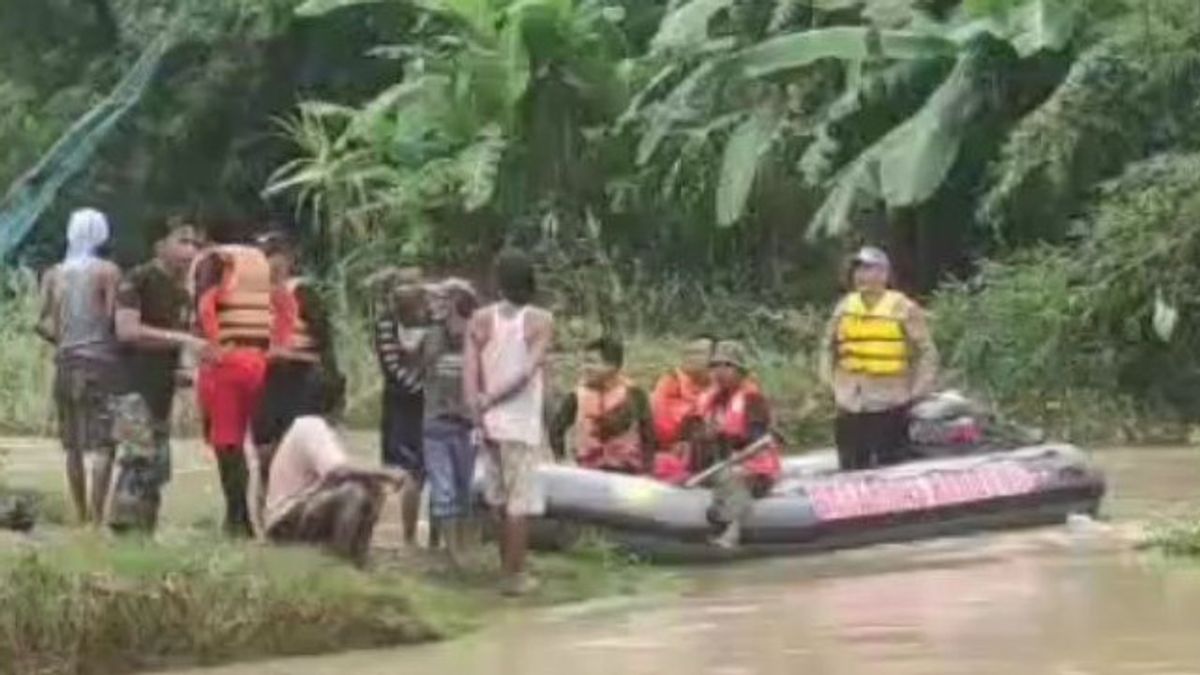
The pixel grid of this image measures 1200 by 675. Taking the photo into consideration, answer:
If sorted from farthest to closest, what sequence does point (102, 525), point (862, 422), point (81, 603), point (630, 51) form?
point (630, 51), point (862, 422), point (102, 525), point (81, 603)

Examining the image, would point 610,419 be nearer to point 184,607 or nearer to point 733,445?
point 733,445

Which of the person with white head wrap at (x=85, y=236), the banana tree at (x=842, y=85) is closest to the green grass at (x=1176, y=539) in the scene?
the person with white head wrap at (x=85, y=236)

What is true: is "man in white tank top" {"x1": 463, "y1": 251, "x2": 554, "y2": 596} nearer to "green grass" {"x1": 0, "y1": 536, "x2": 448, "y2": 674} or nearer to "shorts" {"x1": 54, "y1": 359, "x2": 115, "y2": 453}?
"green grass" {"x1": 0, "y1": 536, "x2": 448, "y2": 674}

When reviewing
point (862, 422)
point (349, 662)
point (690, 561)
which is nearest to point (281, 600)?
point (349, 662)

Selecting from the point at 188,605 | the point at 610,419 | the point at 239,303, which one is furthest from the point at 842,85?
the point at 188,605

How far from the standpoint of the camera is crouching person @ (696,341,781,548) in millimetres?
12000

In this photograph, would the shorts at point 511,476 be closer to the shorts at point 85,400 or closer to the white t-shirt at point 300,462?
the white t-shirt at point 300,462

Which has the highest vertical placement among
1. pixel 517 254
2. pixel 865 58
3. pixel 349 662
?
pixel 865 58

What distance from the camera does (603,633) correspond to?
9523 millimetres

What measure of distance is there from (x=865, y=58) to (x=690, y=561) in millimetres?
9410

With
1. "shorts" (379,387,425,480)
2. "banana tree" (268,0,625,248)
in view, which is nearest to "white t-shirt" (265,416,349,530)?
"shorts" (379,387,425,480)

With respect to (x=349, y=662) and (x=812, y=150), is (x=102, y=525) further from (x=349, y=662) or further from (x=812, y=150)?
(x=812, y=150)

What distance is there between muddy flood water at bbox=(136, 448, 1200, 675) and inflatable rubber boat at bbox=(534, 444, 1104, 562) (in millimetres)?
182

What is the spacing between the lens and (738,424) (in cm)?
1234
